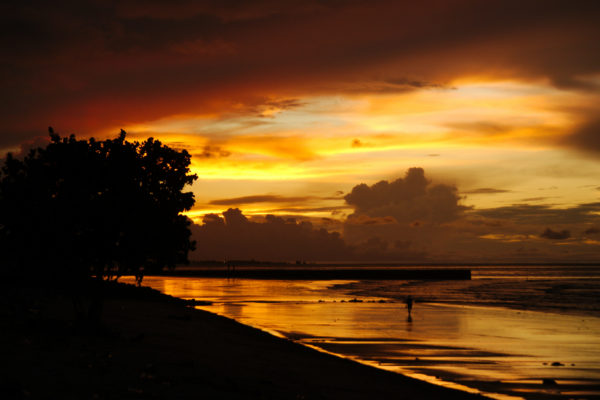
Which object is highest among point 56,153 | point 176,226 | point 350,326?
point 56,153

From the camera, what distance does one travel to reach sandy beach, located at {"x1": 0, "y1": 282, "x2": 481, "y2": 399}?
50.8 ft

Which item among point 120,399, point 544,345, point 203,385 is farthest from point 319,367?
point 544,345

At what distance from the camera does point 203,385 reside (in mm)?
17047

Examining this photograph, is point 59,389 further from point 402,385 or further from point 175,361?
point 402,385

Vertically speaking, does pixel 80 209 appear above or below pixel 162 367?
above

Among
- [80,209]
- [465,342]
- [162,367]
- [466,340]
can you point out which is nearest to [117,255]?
[80,209]

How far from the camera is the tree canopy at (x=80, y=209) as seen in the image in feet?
79.7

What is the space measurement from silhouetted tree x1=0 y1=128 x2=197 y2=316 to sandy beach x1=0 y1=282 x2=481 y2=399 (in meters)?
2.68

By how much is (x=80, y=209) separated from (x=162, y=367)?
856 cm

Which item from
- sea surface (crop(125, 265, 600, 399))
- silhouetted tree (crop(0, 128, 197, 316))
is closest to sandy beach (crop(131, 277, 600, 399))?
sea surface (crop(125, 265, 600, 399))

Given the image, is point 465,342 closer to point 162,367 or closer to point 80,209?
point 162,367

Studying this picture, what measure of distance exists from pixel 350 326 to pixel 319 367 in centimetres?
1864

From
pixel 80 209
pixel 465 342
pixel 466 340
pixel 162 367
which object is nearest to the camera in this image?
pixel 162 367

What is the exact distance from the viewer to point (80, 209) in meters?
24.4
